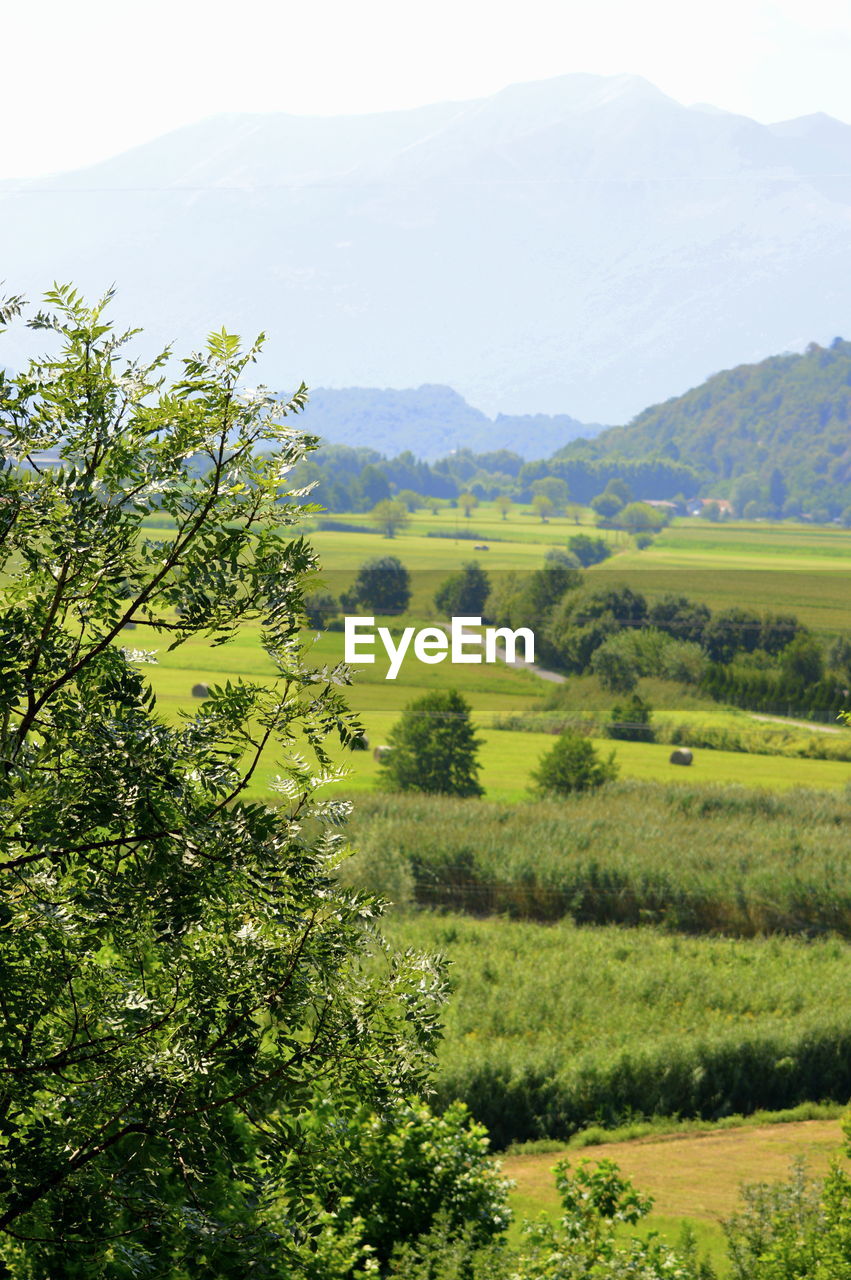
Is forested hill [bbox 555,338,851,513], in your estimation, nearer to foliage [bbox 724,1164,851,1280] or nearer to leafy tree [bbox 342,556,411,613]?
leafy tree [bbox 342,556,411,613]

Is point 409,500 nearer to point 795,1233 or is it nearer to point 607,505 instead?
point 607,505

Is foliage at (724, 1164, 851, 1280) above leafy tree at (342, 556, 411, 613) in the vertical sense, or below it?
below

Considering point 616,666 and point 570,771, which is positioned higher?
point 616,666

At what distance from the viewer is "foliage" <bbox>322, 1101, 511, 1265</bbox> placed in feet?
24.1

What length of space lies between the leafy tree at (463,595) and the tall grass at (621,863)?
10.8 meters

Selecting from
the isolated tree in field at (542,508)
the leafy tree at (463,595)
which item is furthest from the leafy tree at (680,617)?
the isolated tree in field at (542,508)

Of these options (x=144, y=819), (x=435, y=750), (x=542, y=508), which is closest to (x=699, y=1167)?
(x=144, y=819)

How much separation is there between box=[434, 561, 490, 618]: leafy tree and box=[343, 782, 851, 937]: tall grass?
1085 centimetres

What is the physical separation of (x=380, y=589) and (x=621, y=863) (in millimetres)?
15796

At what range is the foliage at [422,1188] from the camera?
24.1ft

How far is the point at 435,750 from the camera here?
3731cm

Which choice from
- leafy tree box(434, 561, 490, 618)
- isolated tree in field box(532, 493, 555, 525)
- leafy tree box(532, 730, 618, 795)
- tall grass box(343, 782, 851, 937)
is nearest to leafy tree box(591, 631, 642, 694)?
leafy tree box(532, 730, 618, 795)

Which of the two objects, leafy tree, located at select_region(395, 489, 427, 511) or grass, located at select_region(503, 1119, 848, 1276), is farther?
leafy tree, located at select_region(395, 489, 427, 511)

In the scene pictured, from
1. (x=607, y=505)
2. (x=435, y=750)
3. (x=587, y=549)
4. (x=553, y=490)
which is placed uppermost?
(x=553, y=490)
